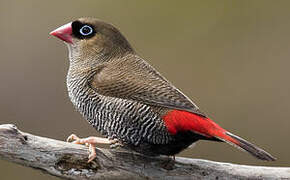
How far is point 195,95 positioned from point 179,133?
3.72 meters

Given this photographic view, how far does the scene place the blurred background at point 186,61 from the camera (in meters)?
7.97

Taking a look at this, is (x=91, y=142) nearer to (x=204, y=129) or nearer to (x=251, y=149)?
(x=204, y=129)

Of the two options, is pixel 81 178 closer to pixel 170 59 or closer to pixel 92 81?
pixel 92 81

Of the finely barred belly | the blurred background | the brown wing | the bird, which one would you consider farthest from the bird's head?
the blurred background

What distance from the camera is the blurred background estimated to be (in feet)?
26.2

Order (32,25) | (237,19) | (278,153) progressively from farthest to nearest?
(237,19)
(32,25)
(278,153)

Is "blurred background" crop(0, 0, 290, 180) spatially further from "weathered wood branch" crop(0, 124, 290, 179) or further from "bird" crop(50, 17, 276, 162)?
"weathered wood branch" crop(0, 124, 290, 179)

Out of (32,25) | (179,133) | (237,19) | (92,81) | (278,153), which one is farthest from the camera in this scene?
(237,19)

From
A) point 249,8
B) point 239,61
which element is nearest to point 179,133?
point 239,61

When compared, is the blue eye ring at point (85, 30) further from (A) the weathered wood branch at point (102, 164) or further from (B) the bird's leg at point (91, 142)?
(A) the weathered wood branch at point (102, 164)

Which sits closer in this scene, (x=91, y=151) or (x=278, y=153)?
(x=91, y=151)

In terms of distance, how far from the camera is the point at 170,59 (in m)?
8.81

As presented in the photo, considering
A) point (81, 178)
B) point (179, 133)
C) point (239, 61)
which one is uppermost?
point (239, 61)

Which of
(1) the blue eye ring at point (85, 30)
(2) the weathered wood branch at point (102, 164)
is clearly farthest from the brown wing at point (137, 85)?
(2) the weathered wood branch at point (102, 164)
